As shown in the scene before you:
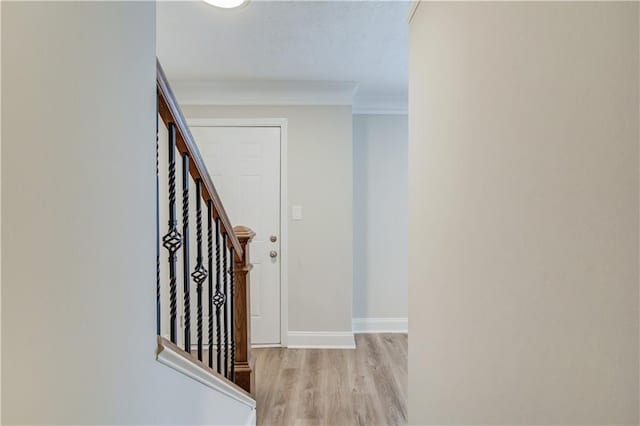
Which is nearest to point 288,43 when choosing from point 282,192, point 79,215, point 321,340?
point 282,192

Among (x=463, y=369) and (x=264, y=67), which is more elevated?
(x=264, y=67)

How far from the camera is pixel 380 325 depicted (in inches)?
145

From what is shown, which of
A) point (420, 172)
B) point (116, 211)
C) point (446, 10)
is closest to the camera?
point (116, 211)

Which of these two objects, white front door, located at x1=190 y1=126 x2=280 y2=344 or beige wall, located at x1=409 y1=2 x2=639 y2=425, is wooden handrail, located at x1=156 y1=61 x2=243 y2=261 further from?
white front door, located at x1=190 y1=126 x2=280 y2=344

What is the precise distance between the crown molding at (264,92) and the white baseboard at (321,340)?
209 cm

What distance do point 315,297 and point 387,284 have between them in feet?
2.72

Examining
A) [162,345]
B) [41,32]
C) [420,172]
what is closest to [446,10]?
[420,172]

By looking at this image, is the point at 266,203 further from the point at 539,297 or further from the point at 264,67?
the point at 539,297

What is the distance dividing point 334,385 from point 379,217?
170 centimetres

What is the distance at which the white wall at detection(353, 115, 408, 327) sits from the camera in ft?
12.0

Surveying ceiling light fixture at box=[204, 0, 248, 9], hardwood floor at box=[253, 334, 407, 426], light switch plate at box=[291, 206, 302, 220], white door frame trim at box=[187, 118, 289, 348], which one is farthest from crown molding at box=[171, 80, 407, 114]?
hardwood floor at box=[253, 334, 407, 426]

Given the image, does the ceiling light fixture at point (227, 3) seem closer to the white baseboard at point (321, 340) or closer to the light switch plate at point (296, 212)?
the light switch plate at point (296, 212)

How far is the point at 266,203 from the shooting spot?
10.8 ft

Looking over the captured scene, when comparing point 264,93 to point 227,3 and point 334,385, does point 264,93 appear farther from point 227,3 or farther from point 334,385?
point 334,385
